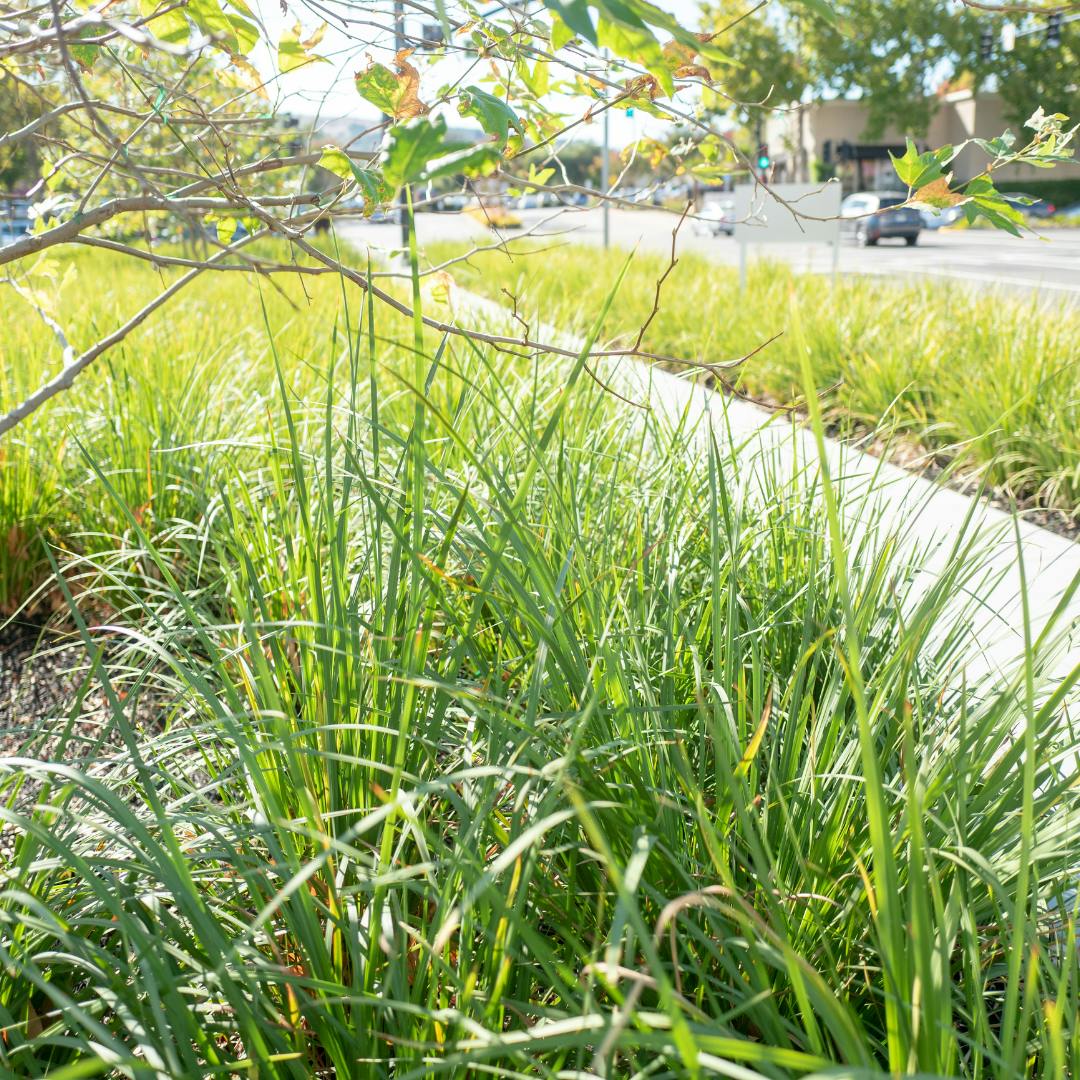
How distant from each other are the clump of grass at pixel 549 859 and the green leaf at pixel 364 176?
25 cm

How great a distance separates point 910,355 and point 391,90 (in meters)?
4.87

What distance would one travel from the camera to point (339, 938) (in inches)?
52.5

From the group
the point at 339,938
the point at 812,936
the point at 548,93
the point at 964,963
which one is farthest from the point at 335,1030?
the point at 548,93

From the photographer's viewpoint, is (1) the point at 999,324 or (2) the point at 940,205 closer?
(2) the point at 940,205

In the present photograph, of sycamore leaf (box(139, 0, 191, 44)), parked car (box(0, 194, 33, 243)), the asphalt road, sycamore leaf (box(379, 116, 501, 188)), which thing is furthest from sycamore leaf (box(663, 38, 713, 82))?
the asphalt road

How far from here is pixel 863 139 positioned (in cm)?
5041

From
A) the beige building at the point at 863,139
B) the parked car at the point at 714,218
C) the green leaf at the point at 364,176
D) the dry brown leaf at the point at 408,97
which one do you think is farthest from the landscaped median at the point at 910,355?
the beige building at the point at 863,139

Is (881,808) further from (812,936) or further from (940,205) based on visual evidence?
(940,205)

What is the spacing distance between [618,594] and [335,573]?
46cm

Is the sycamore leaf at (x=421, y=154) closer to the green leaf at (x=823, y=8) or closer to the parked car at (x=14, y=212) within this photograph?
the green leaf at (x=823, y=8)

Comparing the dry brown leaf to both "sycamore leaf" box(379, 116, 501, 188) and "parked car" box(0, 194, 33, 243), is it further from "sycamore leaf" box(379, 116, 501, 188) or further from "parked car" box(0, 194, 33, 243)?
"parked car" box(0, 194, 33, 243)

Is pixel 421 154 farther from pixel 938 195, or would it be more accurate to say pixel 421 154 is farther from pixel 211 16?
pixel 938 195

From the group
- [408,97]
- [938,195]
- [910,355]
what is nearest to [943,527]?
[910,355]

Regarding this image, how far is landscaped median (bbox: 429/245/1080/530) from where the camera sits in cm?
441
